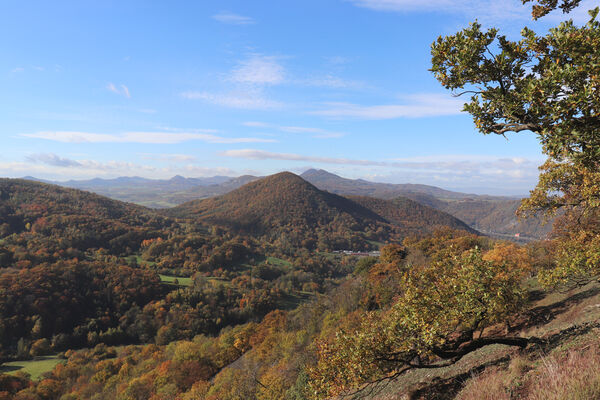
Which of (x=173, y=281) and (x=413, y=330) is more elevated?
(x=413, y=330)

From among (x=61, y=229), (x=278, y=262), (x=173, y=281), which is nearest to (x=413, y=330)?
(x=173, y=281)

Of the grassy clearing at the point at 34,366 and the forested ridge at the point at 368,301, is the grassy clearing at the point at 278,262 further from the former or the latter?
the grassy clearing at the point at 34,366

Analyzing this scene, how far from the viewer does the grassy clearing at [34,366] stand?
250 feet

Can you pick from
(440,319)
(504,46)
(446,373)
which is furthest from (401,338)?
(504,46)

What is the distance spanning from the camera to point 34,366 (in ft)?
270

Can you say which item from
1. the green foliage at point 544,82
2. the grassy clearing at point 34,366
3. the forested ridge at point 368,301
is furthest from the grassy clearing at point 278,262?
the green foliage at point 544,82

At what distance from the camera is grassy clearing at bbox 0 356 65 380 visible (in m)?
76.3

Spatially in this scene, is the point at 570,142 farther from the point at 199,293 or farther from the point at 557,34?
the point at 199,293

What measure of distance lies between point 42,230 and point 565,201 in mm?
236172

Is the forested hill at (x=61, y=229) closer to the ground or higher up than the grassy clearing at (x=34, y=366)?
higher up

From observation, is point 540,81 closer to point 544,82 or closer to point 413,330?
point 544,82

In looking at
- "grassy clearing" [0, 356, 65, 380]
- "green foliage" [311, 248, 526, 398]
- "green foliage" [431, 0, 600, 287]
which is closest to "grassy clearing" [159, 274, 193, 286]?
"grassy clearing" [0, 356, 65, 380]

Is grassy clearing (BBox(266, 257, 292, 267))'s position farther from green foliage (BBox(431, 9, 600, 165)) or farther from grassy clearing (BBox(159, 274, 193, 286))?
green foliage (BBox(431, 9, 600, 165))

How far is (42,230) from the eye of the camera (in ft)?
545
